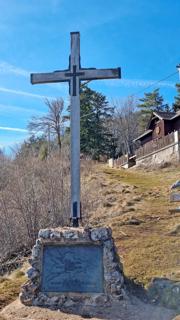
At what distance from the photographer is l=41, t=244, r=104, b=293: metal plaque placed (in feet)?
17.1

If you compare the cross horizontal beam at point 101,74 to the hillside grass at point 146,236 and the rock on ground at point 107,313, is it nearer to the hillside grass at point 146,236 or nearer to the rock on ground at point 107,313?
the hillside grass at point 146,236

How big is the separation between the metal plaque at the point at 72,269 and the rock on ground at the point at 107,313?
0.29 m

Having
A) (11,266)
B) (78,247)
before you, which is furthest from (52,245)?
(11,266)

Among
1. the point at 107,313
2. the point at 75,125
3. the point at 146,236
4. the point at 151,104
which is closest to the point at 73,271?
the point at 107,313

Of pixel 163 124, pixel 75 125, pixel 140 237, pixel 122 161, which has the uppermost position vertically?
pixel 163 124

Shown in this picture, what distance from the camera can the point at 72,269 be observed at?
208 inches

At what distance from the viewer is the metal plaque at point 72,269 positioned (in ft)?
17.1

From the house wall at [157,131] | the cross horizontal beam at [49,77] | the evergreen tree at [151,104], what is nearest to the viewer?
the cross horizontal beam at [49,77]

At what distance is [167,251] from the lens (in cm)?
691

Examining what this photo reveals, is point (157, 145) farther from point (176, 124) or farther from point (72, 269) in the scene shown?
point (72, 269)

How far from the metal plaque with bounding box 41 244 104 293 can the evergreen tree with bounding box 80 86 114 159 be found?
116ft

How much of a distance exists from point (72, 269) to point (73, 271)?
3 centimetres

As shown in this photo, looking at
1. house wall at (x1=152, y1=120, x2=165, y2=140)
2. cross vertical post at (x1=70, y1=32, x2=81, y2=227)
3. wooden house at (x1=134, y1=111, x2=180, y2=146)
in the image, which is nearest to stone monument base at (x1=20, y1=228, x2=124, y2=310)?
cross vertical post at (x1=70, y1=32, x2=81, y2=227)

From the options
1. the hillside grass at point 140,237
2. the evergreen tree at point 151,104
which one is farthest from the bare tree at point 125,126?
the hillside grass at point 140,237
